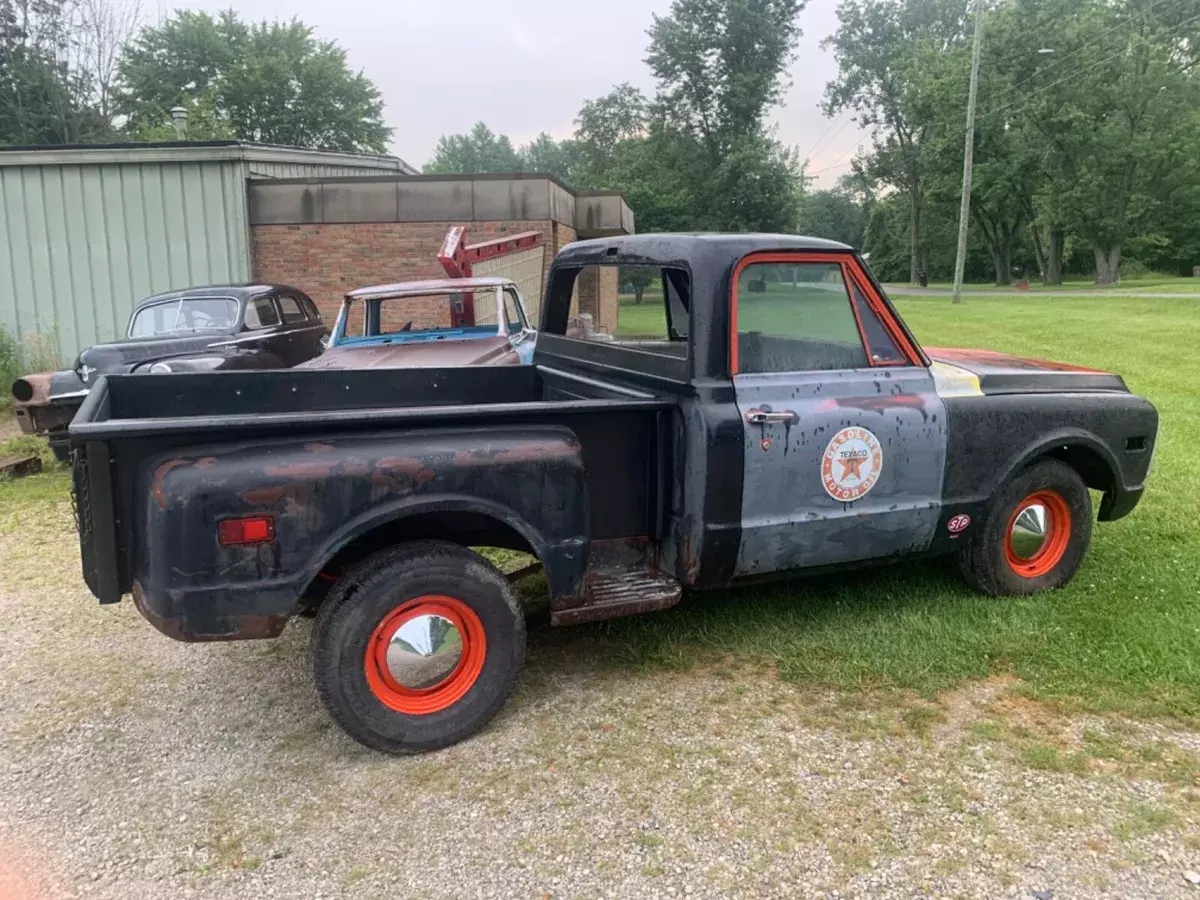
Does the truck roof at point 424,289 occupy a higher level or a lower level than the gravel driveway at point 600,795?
higher

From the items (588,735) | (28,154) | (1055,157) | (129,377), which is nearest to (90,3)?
(28,154)

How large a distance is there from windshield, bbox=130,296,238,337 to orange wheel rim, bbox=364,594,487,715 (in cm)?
716

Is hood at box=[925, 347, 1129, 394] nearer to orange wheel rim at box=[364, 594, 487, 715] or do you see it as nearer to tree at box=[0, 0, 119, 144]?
orange wheel rim at box=[364, 594, 487, 715]

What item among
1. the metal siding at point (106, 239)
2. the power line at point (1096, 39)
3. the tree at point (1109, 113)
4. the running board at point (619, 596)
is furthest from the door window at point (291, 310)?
the power line at point (1096, 39)

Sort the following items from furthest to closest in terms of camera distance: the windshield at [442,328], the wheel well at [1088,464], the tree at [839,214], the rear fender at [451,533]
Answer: the tree at [839,214]
the windshield at [442,328]
the wheel well at [1088,464]
the rear fender at [451,533]

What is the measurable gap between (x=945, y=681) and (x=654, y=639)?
1.28 metres

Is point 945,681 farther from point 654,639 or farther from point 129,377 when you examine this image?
point 129,377

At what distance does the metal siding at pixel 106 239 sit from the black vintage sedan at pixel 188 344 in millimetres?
3293

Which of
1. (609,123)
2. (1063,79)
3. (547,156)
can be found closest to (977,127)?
(1063,79)

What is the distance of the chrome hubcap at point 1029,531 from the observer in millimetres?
4471

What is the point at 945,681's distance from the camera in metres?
3.79

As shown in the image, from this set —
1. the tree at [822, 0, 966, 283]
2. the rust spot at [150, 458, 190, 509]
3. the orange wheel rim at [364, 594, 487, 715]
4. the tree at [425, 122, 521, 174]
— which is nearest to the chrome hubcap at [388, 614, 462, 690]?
the orange wheel rim at [364, 594, 487, 715]

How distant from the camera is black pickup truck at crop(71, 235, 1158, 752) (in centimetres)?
301

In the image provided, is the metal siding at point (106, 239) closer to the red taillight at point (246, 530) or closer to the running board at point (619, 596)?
the running board at point (619, 596)
